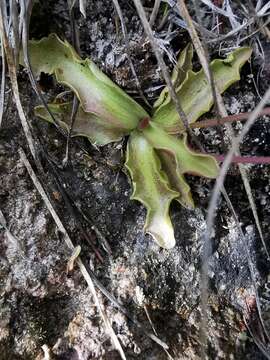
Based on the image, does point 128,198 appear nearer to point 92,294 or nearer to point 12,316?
point 92,294

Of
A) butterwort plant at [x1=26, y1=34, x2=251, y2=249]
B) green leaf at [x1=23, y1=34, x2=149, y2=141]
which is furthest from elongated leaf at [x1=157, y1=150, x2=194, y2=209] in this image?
green leaf at [x1=23, y1=34, x2=149, y2=141]

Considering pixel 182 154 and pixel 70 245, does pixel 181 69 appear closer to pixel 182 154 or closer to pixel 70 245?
pixel 182 154

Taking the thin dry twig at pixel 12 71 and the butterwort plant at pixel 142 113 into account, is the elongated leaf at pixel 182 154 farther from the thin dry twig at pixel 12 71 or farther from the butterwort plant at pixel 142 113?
the thin dry twig at pixel 12 71

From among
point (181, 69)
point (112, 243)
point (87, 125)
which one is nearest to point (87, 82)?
point (87, 125)

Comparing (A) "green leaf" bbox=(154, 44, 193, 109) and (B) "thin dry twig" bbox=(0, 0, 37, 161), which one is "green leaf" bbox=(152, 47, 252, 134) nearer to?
(A) "green leaf" bbox=(154, 44, 193, 109)

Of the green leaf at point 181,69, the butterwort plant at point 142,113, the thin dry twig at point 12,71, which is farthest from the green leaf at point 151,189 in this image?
the thin dry twig at point 12,71

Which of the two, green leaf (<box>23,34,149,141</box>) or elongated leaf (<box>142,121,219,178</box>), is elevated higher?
green leaf (<box>23,34,149,141</box>)
